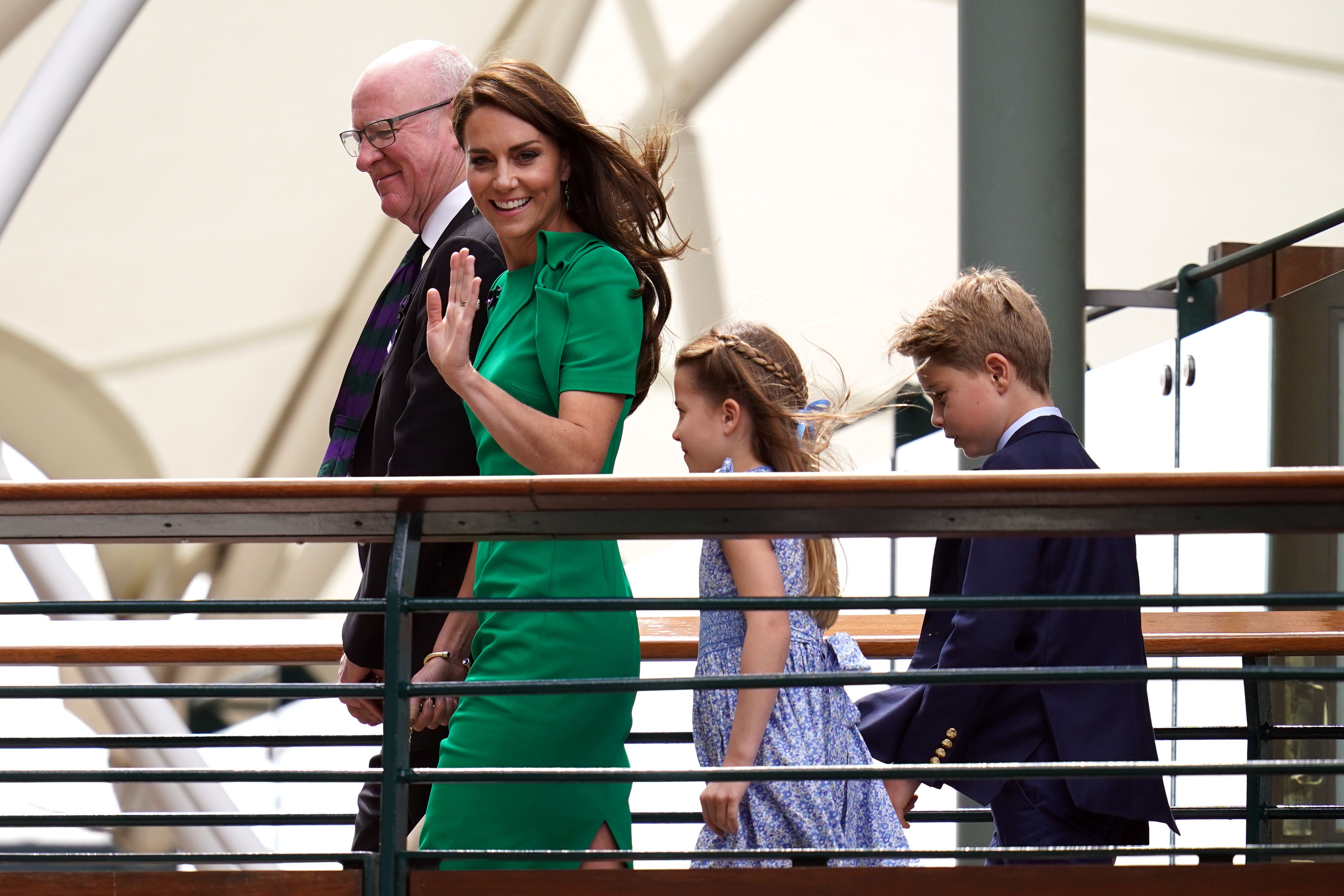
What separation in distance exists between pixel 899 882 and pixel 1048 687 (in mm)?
431

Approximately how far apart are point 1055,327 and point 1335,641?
1722 millimetres

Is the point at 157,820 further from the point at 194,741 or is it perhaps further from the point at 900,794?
the point at 900,794

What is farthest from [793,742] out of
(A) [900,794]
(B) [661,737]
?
(B) [661,737]

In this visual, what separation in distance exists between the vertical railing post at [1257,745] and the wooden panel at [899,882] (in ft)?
2.93

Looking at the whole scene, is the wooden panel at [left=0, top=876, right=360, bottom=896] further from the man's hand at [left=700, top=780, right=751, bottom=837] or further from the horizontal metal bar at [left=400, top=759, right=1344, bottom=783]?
the man's hand at [left=700, top=780, right=751, bottom=837]

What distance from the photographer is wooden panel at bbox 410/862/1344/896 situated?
1.74 meters

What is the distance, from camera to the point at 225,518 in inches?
69.6

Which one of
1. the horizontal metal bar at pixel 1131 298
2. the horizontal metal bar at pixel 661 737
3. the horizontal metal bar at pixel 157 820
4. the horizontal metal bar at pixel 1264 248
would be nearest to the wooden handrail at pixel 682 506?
the horizontal metal bar at pixel 157 820

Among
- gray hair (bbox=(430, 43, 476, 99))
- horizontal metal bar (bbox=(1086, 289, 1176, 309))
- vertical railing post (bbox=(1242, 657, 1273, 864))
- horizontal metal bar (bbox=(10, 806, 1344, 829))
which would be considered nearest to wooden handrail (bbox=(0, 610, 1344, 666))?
vertical railing post (bbox=(1242, 657, 1273, 864))

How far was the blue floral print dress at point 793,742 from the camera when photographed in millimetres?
2176

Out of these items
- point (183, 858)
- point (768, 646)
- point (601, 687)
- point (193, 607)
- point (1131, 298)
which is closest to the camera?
point (183, 858)

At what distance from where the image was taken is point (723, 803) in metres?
2.09

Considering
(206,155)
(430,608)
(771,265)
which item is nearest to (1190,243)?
(771,265)

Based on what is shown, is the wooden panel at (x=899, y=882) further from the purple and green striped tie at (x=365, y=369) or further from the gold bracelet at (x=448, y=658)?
the purple and green striped tie at (x=365, y=369)
